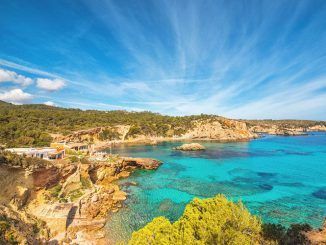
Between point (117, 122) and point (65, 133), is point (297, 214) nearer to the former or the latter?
point (65, 133)

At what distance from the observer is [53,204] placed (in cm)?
2016

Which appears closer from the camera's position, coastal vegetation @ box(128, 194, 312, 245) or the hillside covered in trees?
coastal vegetation @ box(128, 194, 312, 245)

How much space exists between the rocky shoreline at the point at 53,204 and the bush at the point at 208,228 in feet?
26.7

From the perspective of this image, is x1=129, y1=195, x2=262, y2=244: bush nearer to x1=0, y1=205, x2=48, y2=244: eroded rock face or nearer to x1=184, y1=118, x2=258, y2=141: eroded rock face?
x1=0, y1=205, x2=48, y2=244: eroded rock face

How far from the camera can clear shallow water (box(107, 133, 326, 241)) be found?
22.4 metres

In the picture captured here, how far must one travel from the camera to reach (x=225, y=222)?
1197 cm

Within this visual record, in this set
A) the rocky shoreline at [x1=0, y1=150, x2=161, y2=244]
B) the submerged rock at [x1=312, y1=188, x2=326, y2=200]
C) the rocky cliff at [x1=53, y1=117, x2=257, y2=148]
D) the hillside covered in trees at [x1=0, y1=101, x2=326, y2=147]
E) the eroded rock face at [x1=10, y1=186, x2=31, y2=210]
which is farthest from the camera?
the rocky cliff at [x1=53, y1=117, x2=257, y2=148]

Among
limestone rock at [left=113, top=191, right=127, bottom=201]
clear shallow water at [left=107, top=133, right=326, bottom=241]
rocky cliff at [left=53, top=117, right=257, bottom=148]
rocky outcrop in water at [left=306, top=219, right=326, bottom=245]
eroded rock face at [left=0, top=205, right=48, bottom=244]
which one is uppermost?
rocky cliff at [left=53, top=117, right=257, bottom=148]

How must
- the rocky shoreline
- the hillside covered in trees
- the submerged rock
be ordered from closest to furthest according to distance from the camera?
the rocky shoreline < the submerged rock < the hillside covered in trees

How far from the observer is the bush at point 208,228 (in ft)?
35.7

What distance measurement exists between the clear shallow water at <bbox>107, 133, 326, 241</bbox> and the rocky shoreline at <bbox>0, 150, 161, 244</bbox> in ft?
6.24

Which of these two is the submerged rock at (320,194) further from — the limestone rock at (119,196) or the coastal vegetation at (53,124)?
the coastal vegetation at (53,124)

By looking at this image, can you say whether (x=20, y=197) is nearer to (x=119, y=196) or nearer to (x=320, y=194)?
(x=119, y=196)

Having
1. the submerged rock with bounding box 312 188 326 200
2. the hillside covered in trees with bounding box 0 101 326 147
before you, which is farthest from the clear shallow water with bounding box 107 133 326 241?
the hillside covered in trees with bounding box 0 101 326 147
